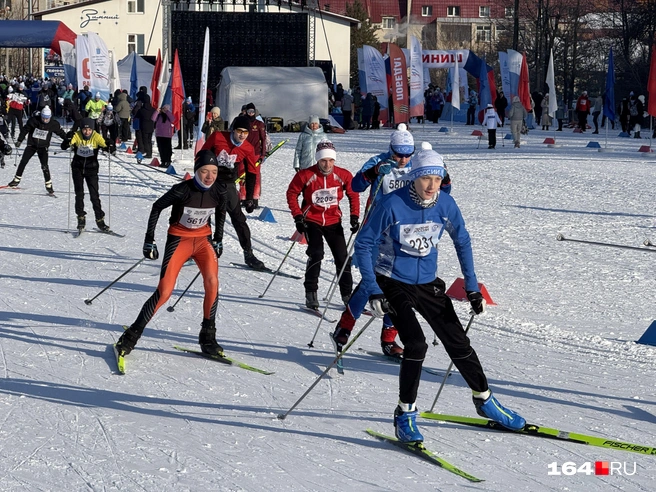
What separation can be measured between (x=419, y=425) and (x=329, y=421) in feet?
A: 1.69

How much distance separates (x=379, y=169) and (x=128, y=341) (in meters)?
2.16

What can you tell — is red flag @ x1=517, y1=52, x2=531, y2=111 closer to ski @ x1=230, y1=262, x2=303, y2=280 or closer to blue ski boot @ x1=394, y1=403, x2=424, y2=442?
ski @ x1=230, y1=262, x2=303, y2=280

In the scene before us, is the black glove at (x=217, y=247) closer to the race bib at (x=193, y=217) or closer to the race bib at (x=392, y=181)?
the race bib at (x=193, y=217)

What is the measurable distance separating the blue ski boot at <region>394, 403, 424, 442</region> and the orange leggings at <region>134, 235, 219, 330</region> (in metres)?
2.23

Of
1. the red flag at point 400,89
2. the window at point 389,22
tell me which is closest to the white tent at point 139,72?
the red flag at point 400,89

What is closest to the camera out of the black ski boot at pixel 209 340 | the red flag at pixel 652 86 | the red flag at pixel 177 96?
the black ski boot at pixel 209 340

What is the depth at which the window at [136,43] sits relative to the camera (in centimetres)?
6322

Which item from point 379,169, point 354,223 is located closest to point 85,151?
point 354,223

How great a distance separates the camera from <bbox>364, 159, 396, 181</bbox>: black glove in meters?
7.62

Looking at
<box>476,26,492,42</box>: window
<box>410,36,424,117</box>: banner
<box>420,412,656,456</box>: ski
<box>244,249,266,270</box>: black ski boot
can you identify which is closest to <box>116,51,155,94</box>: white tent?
<box>410,36,424,117</box>: banner

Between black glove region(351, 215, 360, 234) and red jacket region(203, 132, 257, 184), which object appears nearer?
black glove region(351, 215, 360, 234)

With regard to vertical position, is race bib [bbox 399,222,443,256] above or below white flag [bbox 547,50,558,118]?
below

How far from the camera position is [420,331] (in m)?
5.43

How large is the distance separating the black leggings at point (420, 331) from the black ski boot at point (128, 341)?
2335 millimetres
